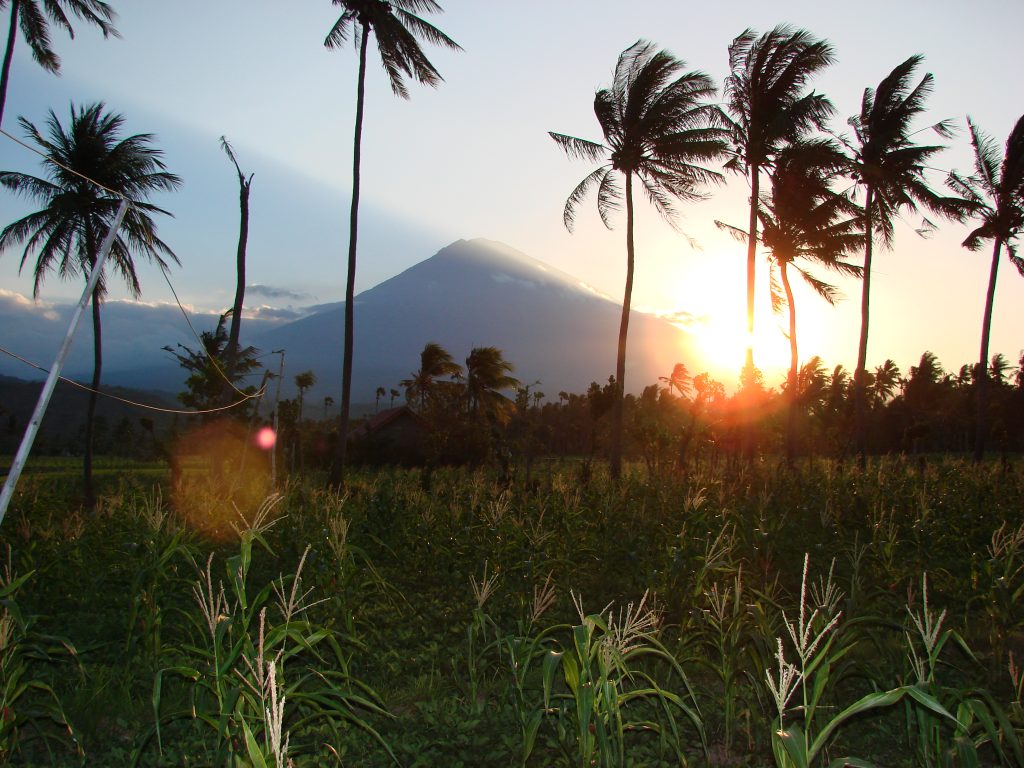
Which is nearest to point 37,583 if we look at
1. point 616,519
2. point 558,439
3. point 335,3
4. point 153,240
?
point 616,519

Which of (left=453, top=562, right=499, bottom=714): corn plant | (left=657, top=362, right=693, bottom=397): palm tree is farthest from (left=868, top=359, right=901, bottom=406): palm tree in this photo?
(left=453, top=562, right=499, bottom=714): corn plant

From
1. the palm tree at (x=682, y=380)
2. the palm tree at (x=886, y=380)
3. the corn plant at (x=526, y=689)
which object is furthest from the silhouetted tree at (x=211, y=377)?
the palm tree at (x=886, y=380)

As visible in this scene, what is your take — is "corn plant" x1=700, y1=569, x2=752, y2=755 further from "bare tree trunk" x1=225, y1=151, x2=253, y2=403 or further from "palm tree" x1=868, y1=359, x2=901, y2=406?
"palm tree" x1=868, y1=359, x2=901, y2=406

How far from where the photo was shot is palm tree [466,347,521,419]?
3803 centimetres

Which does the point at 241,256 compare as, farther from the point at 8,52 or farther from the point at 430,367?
the point at 430,367

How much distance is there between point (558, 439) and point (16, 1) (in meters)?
61.8

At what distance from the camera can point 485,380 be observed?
126ft

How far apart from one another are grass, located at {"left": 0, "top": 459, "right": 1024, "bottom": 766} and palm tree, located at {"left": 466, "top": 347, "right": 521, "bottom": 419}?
27.2 meters

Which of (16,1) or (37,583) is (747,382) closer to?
(37,583)

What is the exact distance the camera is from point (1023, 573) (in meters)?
7.14

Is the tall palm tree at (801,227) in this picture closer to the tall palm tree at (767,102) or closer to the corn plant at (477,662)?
the tall palm tree at (767,102)

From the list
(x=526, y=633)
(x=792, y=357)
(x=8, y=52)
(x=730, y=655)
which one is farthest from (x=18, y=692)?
(x=792, y=357)

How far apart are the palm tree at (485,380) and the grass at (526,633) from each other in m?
27.2

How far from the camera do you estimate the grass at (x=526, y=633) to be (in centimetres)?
321
